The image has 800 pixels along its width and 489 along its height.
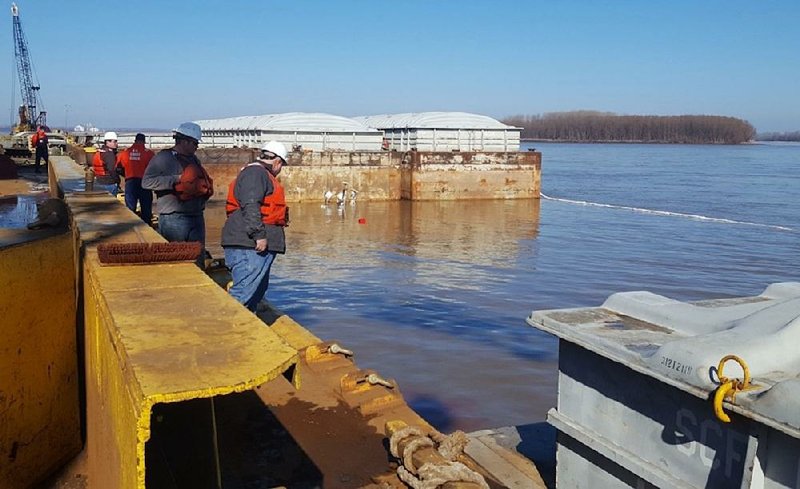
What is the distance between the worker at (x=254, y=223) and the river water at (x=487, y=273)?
2.25 metres

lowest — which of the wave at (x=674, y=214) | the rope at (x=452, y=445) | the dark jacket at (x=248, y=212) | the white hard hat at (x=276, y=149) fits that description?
the wave at (x=674, y=214)

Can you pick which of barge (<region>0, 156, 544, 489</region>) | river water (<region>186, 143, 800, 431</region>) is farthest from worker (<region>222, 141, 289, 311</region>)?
river water (<region>186, 143, 800, 431</region>)

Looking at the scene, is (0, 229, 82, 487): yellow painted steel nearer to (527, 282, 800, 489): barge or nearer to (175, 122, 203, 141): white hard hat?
(175, 122, 203, 141): white hard hat

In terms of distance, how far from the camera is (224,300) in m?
2.92

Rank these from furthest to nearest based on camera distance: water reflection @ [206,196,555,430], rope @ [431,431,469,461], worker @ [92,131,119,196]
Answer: worker @ [92,131,119,196] < water reflection @ [206,196,555,430] < rope @ [431,431,469,461]

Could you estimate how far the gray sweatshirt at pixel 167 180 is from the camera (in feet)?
20.6

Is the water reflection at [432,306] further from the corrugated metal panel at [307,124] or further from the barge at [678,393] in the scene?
the corrugated metal panel at [307,124]

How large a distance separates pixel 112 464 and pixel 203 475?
0.64m

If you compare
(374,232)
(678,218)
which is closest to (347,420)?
(374,232)

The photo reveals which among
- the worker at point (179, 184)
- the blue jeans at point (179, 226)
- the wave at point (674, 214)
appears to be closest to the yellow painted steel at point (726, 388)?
the worker at point (179, 184)

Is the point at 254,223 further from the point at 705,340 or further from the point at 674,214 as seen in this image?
the point at 674,214

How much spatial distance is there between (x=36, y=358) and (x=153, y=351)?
10.8ft

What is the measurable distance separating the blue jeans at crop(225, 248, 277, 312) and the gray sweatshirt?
3.90 ft

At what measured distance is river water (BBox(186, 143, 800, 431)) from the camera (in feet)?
25.7
